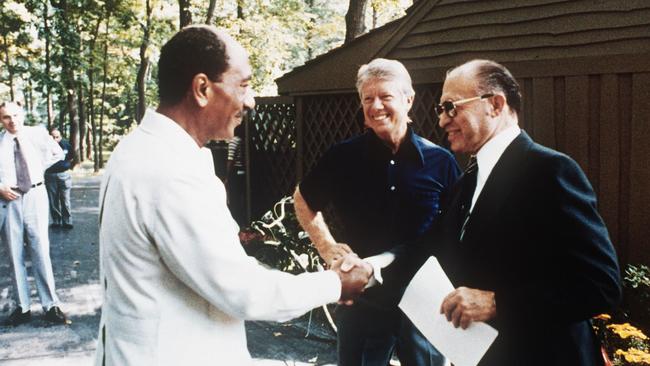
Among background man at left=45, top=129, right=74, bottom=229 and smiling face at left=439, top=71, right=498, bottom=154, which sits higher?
smiling face at left=439, top=71, right=498, bottom=154

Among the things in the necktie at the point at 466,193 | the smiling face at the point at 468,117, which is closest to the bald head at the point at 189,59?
the smiling face at the point at 468,117

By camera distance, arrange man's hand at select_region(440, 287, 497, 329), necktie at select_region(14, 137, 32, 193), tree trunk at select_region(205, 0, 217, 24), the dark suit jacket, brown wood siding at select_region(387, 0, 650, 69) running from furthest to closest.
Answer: tree trunk at select_region(205, 0, 217, 24), necktie at select_region(14, 137, 32, 193), brown wood siding at select_region(387, 0, 650, 69), man's hand at select_region(440, 287, 497, 329), the dark suit jacket

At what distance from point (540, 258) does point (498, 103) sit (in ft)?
1.99

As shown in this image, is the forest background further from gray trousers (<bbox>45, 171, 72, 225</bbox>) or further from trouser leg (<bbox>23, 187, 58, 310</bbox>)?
trouser leg (<bbox>23, 187, 58, 310</bbox>)

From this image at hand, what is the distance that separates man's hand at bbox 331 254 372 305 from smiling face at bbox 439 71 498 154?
2.17 feet

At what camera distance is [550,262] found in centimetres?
195

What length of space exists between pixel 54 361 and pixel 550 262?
461 cm

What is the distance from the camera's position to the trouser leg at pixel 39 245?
6180 mm

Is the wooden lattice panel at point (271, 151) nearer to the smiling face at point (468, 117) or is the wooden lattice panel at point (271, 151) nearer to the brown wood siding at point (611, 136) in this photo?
the brown wood siding at point (611, 136)

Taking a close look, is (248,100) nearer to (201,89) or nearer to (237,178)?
(201,89)

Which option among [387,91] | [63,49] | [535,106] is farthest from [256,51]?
[387,91]

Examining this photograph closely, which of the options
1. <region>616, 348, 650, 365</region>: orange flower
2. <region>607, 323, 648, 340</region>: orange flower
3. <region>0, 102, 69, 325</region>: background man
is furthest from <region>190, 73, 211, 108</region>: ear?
<region>0, 102, 69, 325</region>: background man

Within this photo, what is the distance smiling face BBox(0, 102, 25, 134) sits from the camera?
238 inches

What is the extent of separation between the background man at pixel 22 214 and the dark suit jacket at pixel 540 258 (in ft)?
17.5
